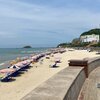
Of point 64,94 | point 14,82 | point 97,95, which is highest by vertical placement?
point 64,94

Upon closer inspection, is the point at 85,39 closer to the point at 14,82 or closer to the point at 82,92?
the point at 14,82

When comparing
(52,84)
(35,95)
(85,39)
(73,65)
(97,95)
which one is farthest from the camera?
(85,39)

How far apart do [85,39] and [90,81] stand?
500 ft

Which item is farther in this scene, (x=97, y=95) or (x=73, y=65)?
(x=73, y=65)

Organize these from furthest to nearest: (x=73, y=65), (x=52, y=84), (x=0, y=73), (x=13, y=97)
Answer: (x=0, y=73) → (x=13, y=97) → (x=73, y=65) → (x=52, y=84)

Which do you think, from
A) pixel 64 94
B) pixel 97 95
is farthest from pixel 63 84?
pixel 97 95

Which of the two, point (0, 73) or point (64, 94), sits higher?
point (64, 94)

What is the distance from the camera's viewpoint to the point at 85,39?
6309 inches

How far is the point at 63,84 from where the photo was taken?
5.36 metres

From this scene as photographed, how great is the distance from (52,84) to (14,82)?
1741 centimetres

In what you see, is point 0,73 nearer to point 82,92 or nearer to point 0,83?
point 0,83

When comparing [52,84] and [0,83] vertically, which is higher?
[52,84]

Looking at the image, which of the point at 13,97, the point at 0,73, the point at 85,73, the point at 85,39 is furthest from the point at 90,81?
the point at 85,39

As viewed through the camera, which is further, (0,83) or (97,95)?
(0,83)
